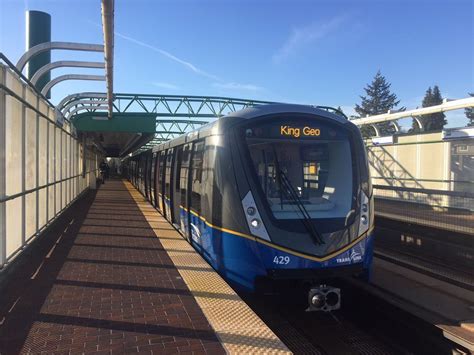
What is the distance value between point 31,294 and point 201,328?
2461mm

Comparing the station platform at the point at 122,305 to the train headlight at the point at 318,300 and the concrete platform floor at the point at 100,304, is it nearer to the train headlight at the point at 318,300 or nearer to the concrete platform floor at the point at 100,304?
the concrete platform floor at the point at 100,304

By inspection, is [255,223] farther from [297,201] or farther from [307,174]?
[307,174]

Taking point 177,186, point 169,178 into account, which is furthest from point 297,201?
point 169,178

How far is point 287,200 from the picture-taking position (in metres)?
5.81

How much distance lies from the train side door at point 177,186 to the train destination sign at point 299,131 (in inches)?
148

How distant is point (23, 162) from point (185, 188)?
286cm

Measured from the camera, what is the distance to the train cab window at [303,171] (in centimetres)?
582

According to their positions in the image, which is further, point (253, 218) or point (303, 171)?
point (303, 171)

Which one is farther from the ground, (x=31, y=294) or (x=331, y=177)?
(x=331, y=177)

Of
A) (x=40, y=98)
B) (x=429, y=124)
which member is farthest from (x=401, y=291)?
(x=429, y=124)

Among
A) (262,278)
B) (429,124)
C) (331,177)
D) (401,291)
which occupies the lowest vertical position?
(401,291)

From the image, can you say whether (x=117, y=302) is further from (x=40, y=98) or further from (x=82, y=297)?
(x=40, y=98)

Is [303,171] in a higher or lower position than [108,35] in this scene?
lower

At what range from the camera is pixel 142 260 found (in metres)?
7.34
